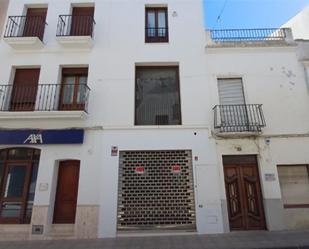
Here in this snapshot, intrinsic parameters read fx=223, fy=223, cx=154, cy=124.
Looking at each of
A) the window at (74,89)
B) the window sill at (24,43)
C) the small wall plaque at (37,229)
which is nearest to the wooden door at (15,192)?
the small wall plaque at (37,229)

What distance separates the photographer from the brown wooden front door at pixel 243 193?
7465 millimetres

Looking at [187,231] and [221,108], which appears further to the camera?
[221,108]

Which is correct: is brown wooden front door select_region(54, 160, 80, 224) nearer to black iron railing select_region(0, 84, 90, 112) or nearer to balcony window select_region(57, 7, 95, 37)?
black iron railing select_region(0, 84, 90, 112)

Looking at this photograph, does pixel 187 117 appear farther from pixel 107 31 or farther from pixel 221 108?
pixel 107 31

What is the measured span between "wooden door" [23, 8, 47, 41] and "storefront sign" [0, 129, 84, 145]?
398cm

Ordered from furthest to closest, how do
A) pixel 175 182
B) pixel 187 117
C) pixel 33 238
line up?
pixel 187 117, pixel 175 182, pixel 33 238

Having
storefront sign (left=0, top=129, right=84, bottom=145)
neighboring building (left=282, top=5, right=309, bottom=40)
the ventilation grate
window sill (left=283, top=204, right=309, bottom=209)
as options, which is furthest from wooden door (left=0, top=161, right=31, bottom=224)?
neighboring building (left=282, top=5, right=309, bottom=40)

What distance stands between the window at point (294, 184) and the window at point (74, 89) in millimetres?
7686

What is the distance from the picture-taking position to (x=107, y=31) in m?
9.32

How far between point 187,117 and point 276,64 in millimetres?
4180

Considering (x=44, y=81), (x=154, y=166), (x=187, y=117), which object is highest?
(x=44, y=81)

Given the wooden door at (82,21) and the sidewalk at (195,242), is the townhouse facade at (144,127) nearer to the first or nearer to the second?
the wooden door at (82,21)

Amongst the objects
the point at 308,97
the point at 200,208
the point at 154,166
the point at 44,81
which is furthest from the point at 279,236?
the point at 44,81

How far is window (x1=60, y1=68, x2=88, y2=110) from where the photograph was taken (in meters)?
8.55
